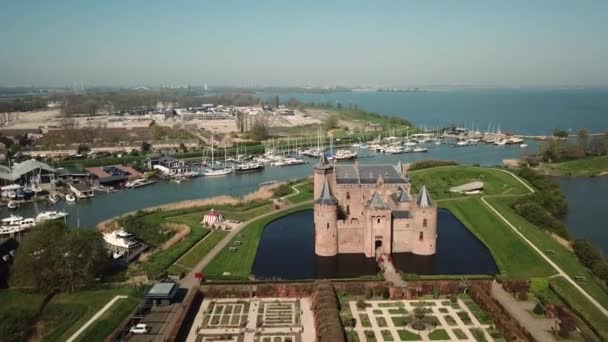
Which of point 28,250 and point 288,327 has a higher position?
point 28,250

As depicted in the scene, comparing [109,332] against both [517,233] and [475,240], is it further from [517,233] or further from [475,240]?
[517,233]

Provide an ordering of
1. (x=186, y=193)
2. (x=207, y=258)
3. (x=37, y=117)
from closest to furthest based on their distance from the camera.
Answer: (x=207, y=258), (x=186, y=193), (x=37, y=117)

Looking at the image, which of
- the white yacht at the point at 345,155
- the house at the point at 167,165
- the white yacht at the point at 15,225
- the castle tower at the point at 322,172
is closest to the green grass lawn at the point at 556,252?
the castle tower at the point at 322,172

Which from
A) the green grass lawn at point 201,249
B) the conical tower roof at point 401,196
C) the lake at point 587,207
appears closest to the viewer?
the green grass lawn at point 201,249

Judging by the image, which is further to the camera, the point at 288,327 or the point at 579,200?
the point at 579,200

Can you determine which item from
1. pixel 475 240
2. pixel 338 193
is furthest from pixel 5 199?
pixel 475 240

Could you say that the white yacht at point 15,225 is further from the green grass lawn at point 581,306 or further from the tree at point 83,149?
the green grass lawn at point 581,306
